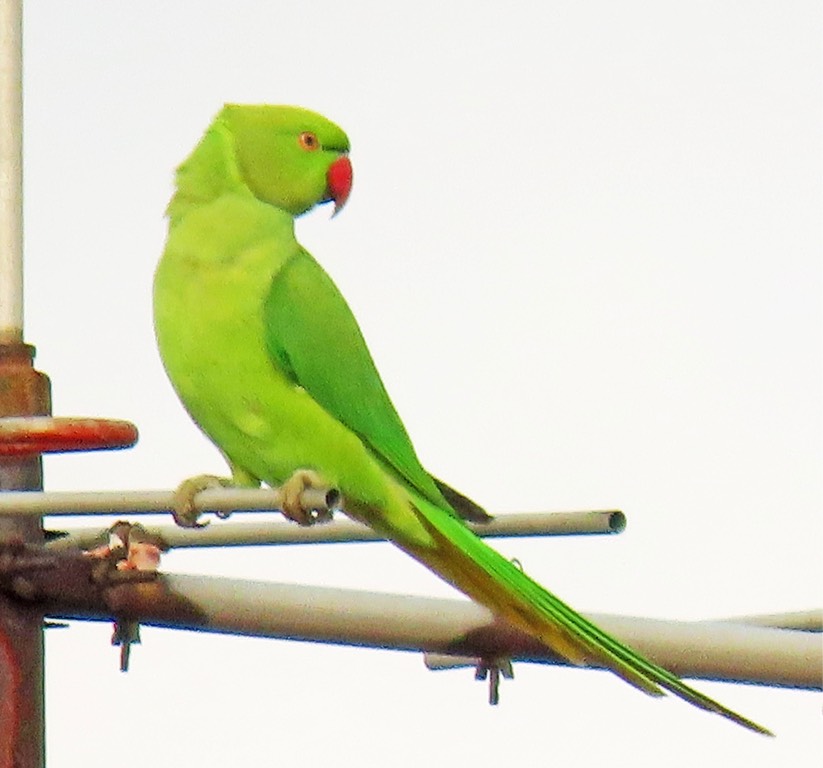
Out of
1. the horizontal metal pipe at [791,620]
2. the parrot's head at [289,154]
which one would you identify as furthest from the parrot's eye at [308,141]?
the horizontal metal pipe at [791,620]

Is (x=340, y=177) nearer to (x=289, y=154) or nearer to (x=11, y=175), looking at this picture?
(x=289, y=154)

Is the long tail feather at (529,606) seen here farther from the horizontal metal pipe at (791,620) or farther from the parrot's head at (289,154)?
the parrot's head at (289,154)

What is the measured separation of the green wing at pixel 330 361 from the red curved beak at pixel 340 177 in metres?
0.14

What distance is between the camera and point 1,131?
151 centimetres

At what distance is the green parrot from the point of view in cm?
198

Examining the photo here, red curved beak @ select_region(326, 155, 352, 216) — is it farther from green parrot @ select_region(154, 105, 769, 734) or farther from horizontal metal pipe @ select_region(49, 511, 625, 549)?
horizontal metal pipe @ select_region(49, 511, 625, 549)

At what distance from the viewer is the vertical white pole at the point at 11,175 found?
4.76 ft

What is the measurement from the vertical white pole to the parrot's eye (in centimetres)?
73

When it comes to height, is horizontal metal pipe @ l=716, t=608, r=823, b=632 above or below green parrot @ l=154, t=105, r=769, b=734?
below

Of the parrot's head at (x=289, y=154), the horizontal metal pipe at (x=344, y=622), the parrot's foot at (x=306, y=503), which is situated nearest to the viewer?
the horizontal metal pipe at (x=344, y=622)

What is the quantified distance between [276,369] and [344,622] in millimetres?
874

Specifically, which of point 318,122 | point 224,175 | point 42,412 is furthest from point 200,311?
point 42,412

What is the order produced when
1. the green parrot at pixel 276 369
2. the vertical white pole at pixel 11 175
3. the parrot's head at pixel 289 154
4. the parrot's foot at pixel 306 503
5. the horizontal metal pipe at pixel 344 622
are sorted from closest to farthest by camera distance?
the horizontal metal pipe at pixel 344 622 < the parrot's foot at pixel 306 503 < the vertical white pole at pixel 11 175 < the green parrot at pixel 276 369 < the parrot's head at pixel 289 154

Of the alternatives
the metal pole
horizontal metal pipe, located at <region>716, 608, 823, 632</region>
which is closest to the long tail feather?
horizontal metal pipe, located at <region>716, 608, 823, 632</region>
